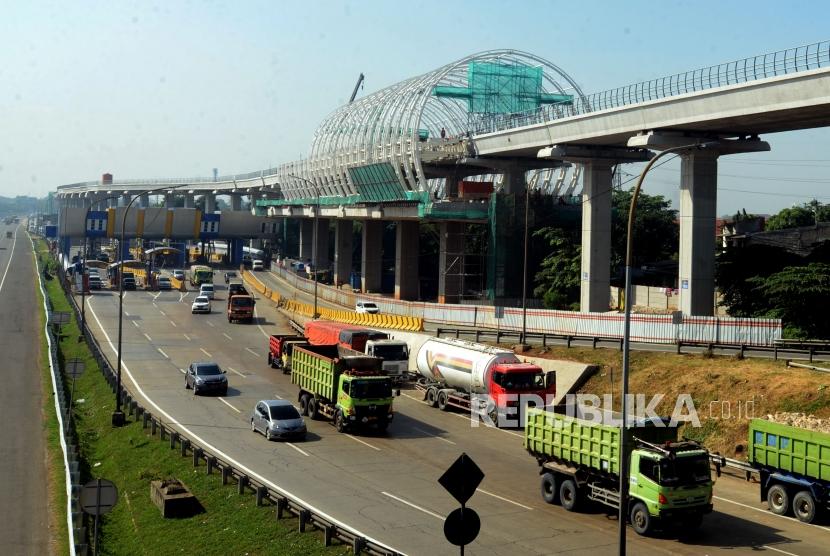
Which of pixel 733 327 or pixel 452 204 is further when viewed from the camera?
pixel 452 204

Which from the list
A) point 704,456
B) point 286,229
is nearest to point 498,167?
point 704,456

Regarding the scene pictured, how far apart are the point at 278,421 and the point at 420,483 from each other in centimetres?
809

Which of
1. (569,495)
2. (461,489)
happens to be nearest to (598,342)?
(569,495)

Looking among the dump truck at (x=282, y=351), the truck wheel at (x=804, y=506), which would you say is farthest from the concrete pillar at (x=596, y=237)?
the truck wheel at (x=804, y=506)

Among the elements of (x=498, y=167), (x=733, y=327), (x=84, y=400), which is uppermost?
(x=498, y=167)

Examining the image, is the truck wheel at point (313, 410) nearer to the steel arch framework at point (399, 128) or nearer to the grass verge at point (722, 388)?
the grass verge at point (722, 388)

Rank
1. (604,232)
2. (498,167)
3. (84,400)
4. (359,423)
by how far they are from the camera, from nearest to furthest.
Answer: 1. (359,423)
2. (84,400)
3. (604,232)
4. (498,167)

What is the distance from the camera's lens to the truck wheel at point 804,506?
24875 mm

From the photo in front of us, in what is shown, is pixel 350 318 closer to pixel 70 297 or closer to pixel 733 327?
pixel 733 327

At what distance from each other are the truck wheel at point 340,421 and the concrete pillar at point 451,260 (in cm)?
4580

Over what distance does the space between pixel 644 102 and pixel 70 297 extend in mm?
62630

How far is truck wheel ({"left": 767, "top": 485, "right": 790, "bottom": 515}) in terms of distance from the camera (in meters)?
25.7

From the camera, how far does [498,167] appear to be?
76.2m

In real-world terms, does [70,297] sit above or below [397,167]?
below
